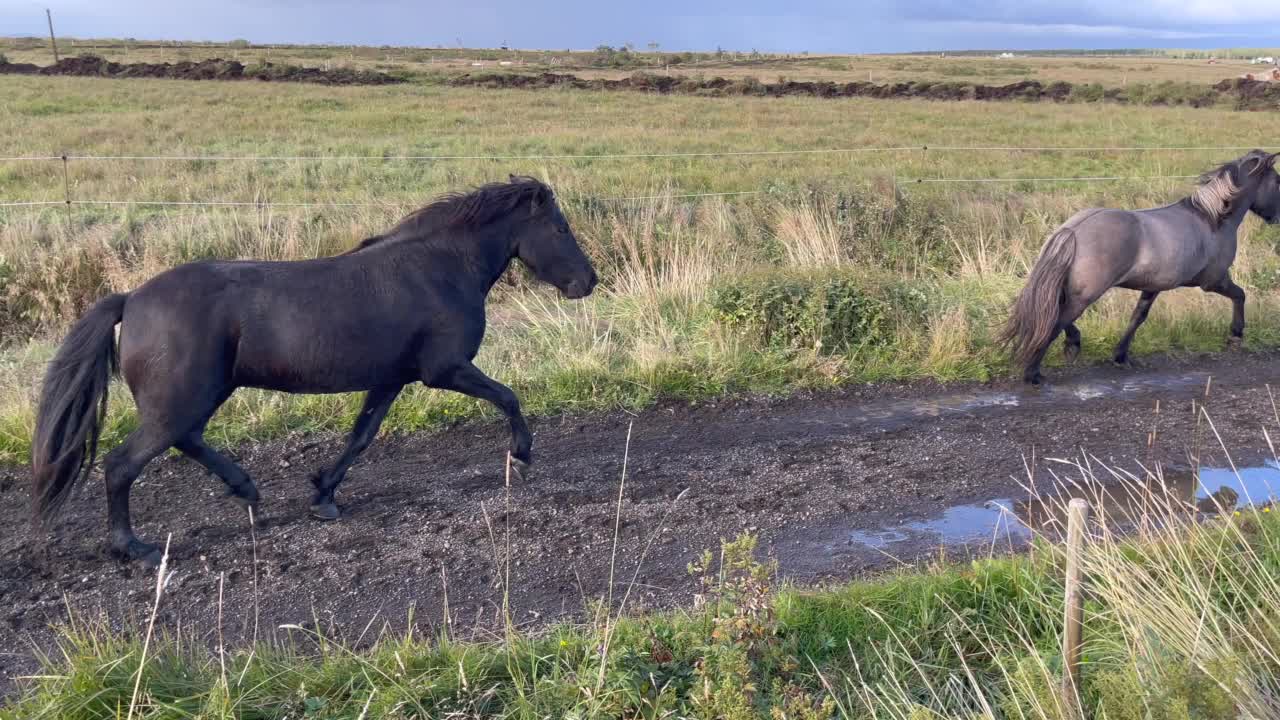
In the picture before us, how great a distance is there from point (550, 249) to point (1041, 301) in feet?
14.0

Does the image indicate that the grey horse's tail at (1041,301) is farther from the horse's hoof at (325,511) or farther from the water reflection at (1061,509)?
the horse's hoof at (325,511)

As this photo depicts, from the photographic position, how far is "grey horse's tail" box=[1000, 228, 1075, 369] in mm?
7840

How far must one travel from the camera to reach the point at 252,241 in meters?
10.4

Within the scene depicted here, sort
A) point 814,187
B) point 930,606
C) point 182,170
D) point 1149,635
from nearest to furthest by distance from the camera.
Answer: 1. point 1149,635
2. point 930,606
3. point 814,187
4. point 182,170

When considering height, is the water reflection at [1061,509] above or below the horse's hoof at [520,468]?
below

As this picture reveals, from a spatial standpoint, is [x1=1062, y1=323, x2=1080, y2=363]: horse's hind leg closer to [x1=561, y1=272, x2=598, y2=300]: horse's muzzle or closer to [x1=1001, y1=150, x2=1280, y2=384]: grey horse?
[x1=1001, y1=150, x2=1280, y2=384]: grey horse

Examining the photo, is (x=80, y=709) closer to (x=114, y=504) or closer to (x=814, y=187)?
(x=114, y=504)

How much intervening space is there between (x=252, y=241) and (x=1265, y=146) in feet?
77.4

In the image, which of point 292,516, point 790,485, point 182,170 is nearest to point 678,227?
point 790,485

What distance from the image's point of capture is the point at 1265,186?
345 inches

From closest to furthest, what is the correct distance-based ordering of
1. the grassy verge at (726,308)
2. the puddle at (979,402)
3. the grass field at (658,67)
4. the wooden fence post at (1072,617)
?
1. the wooden fence post at (1072,617)
2. the puddle at (979,402)
3. the grassy verge at (726,308)
4. the grass field at (658,67)

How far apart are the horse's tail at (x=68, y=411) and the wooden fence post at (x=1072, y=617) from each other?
4103 mm

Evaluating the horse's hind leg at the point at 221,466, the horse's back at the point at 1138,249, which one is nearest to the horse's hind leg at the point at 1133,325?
the horse's back at the point at 1138,249

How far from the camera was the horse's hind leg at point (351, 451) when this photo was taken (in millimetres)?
5180
